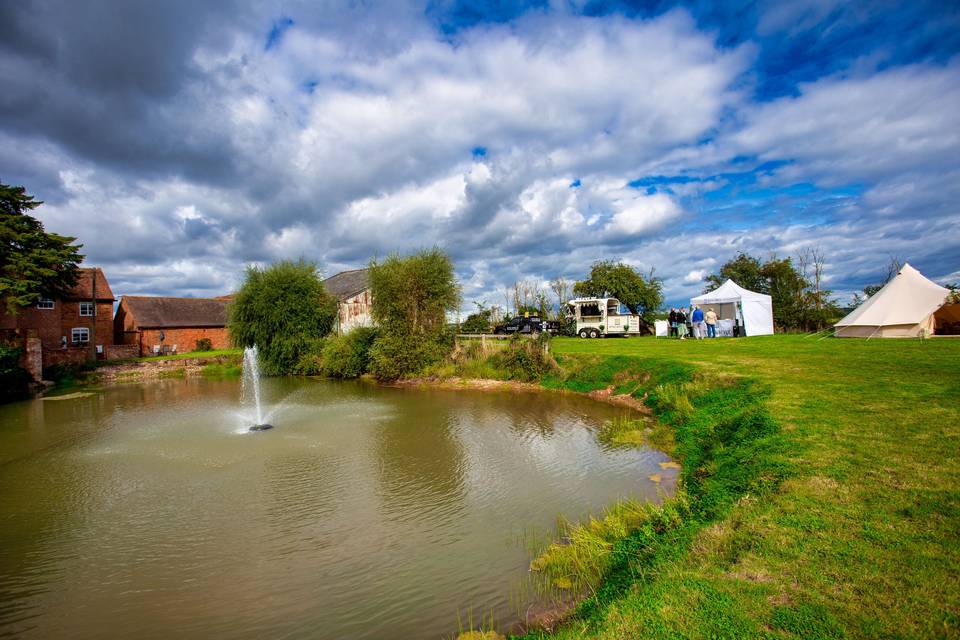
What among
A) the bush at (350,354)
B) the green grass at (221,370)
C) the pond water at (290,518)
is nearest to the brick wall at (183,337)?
the green grass at (221,370)

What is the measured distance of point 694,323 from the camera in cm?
2770

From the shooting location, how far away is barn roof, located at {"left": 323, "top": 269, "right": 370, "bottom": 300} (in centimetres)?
3838

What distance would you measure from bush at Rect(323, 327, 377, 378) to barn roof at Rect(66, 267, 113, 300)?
23133mm

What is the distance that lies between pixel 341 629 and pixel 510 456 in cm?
664

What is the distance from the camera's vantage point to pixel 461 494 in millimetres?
8977

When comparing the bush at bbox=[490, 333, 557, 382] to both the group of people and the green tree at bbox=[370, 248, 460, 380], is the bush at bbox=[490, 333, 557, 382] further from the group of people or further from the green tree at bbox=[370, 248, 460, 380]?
the group of people

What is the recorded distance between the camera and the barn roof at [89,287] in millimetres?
36156

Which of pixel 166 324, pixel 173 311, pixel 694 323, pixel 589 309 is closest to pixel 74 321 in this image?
pixel 166 324

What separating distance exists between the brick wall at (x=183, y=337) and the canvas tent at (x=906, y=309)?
44236mm

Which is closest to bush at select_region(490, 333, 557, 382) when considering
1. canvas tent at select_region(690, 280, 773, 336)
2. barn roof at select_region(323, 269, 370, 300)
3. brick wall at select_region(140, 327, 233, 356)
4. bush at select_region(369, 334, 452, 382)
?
bush at select_region(369, 334, 452, 382)

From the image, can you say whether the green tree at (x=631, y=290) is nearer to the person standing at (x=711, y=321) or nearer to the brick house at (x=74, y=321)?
the person standing at (x=711, y=321)

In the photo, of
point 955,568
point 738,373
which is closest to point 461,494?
point 955,568

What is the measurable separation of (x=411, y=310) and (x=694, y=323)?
57.8ft

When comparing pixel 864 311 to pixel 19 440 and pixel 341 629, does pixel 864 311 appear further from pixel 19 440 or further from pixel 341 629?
pixel 19 440
